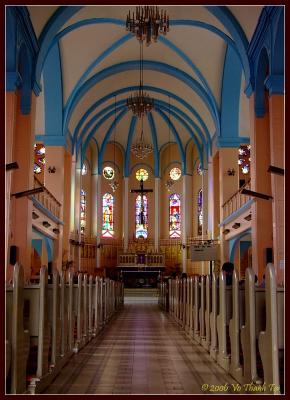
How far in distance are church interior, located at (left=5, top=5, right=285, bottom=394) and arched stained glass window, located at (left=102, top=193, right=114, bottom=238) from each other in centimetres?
9

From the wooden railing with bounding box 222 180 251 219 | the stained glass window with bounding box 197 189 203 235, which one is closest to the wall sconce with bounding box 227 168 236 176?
the wooden railing with bounding box 222 180 251 219

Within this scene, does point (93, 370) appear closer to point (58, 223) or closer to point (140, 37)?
point (140, 37)

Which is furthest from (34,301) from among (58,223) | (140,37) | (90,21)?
(58,223)

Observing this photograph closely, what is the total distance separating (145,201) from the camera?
102 feet

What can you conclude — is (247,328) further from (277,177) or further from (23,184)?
(23,184)

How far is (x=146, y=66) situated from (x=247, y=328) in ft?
58.9

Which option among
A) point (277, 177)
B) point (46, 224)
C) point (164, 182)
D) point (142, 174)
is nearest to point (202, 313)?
point (277, 177)

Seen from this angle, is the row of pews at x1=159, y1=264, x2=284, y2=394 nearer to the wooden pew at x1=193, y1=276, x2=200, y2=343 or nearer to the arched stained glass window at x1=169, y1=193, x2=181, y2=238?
the wooden pew at x1=193, y1=276, x2=200, y2=343

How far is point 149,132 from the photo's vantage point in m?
30.3

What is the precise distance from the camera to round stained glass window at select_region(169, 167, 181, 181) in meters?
31.0

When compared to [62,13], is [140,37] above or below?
below

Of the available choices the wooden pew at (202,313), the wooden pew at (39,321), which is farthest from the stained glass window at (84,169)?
the wooden pew at (39,321)

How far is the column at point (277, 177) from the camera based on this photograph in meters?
11.7
